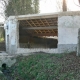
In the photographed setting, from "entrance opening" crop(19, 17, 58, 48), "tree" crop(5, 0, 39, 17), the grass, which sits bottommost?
the grass

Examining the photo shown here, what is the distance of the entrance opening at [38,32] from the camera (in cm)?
1759

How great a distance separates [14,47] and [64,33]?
13.9 ft

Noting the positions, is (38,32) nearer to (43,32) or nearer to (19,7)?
(43,32)

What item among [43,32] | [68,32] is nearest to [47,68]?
[68,32]

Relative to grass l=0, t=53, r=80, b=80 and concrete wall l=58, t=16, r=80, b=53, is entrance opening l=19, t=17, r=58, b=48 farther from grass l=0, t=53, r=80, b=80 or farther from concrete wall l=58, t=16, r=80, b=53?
grass l=0, t=53, r=80, b=80

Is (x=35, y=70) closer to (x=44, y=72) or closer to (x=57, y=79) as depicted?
(x=44, y=72)

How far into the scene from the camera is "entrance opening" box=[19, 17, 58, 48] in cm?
1759

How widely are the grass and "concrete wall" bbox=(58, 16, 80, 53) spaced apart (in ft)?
8.88

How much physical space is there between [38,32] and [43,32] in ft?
1.64

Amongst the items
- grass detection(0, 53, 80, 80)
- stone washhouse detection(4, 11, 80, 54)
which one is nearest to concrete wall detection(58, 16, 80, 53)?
stone washhouse detection(4, 11, 80, 54)

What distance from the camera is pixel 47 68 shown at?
10359mm

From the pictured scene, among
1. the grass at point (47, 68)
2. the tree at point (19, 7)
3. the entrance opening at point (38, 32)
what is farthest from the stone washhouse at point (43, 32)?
the tree at point (19, 7)

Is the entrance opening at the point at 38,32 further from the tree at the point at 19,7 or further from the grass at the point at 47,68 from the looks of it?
the tree at the point at 19,7

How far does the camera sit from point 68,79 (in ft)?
28.4
